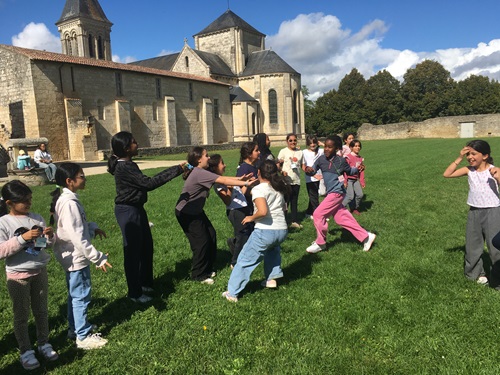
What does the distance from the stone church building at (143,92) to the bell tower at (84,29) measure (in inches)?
5.5

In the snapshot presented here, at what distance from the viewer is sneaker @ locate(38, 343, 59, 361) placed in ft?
9.83

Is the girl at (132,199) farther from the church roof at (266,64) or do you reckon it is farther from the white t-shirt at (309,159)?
the church roof at (266,64)

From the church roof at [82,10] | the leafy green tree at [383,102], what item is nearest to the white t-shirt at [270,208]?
the leafy green tree at [383,102]

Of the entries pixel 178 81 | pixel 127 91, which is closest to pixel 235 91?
pixel 178 81

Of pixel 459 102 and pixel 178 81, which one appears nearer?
pixel 178 81

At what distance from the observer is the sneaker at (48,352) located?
3.00m

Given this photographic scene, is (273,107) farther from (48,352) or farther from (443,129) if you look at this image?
A: (48,352)

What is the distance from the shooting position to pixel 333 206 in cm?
553

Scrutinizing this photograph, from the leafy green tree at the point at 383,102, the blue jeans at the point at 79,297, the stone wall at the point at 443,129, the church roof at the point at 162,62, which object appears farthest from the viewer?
the leafy green tree at the point at 383,102

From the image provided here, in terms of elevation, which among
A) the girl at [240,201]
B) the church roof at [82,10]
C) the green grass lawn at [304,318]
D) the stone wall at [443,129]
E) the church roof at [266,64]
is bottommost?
the green grass lawn at [304,318]

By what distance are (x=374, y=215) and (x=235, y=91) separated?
133 ft

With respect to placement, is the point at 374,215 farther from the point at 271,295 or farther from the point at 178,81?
the point at 178,81

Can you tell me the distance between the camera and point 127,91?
3144cm

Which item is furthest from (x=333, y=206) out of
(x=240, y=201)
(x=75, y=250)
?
(x=75, y=250)
